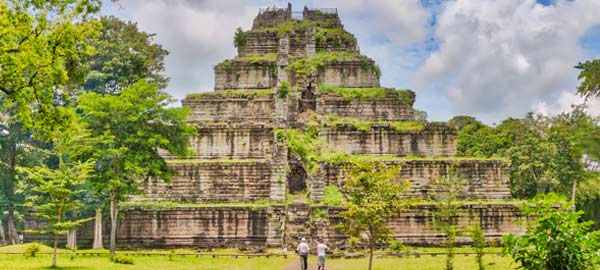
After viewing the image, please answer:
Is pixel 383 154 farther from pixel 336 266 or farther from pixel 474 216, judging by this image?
pixel 336 266

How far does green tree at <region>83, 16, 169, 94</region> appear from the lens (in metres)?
43.9

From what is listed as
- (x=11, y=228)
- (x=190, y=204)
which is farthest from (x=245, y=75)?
(x=11, y=228)

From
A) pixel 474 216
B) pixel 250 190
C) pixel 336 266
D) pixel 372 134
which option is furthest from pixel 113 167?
pixel 474 216

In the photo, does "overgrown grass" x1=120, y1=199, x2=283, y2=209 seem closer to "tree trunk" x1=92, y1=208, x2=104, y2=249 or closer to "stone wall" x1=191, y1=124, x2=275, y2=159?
"tree trunk" x1=92, y1=208, x2=104, y2=249

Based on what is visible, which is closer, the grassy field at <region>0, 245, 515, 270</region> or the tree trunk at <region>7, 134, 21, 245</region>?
the grassy field at <region>0, 245, 515, 270</region>

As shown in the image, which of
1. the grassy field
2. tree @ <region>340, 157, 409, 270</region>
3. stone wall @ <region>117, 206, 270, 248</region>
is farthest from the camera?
stone wall @ <region>117, 206, 270, 248</region>

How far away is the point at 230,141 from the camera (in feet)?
121

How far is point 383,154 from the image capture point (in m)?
36.8

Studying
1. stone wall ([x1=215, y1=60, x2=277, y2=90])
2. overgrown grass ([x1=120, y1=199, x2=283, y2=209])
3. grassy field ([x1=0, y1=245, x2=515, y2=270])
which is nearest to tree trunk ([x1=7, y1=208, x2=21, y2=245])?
overgrown grass ([x1=120, y1=199, x2=283, y2=209])

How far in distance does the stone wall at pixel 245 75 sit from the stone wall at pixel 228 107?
3.14 meters

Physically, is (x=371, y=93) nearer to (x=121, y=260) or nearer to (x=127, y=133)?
(x=127, y=133)

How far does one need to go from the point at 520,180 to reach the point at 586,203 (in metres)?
6.78

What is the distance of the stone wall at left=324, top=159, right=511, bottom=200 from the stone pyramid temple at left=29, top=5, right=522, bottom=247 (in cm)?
6

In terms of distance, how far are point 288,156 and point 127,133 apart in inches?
441
